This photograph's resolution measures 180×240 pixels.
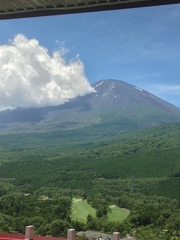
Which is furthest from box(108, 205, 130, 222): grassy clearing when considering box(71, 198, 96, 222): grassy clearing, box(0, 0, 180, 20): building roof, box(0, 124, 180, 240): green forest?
box(0, 0, 180, 20): building roof

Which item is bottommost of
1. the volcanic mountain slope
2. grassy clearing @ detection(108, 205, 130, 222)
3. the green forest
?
grassy clearing @ detection(108, 205, 130, 222)

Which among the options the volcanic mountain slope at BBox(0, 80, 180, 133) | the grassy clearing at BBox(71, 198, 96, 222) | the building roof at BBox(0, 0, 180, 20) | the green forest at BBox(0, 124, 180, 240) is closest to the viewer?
the building roof at BBox(0, 0, 180, 20)

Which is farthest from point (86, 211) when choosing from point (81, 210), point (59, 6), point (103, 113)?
point (103, 113)

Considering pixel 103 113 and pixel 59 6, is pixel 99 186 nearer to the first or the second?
pixel 59 6

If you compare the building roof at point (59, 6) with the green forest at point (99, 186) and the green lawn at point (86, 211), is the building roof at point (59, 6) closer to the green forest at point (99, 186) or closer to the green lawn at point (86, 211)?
the green forest at point (99, 186)

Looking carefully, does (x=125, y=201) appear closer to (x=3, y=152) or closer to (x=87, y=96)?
(x=3, y=152)

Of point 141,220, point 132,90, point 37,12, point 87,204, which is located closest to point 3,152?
point 87,204

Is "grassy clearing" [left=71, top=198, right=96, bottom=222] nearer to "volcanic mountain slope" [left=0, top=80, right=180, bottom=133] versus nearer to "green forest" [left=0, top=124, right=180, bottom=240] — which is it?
"green forest" [left=0, top=124, right=180, bottom=240]
